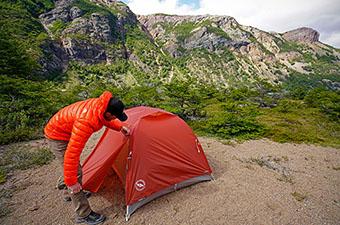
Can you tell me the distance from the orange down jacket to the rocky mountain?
2740 inches

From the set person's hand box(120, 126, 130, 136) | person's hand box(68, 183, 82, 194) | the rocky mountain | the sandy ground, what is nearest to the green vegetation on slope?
the sandy ground

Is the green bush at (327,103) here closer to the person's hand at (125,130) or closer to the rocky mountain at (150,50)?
the person's hand at (125,130)

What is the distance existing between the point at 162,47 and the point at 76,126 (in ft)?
529

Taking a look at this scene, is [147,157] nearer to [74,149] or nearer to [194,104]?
[74,149]

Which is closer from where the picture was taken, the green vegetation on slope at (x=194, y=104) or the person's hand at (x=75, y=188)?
the person's hand at (x=75, y=188)

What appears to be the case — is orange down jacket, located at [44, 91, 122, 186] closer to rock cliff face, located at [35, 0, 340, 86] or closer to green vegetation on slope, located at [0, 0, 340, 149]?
green vegetation on slope, located at [0, 0, 340, 149]

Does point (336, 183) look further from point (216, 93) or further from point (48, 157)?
point (216, 93)

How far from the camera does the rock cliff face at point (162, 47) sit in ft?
317

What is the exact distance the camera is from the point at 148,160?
5.09 m

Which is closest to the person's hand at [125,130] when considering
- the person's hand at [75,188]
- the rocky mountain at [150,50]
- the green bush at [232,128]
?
the person's hand at [75,188]

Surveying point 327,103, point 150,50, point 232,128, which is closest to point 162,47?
point 150,50

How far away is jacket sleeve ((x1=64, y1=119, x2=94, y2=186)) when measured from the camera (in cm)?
365

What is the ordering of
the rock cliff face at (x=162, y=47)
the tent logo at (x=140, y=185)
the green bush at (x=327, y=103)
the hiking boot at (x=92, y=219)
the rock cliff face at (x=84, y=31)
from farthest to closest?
the rock cliff face at (x=162, y=47) → the rock cliff face at (x=84, y=31) → the green bush at (x=327, y=103) → the tent logo at (x=140, y=185) → the hiking boot at (x=92, y=219)

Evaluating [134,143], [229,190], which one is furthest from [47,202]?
[229,190]
